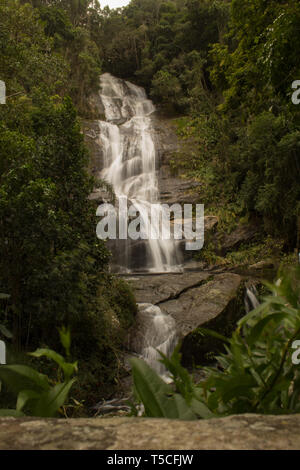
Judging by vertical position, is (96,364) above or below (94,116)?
below

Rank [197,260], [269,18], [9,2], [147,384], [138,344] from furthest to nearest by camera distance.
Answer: [197,260] → [9,2] → [138,344] → [269,18] → [147,384]

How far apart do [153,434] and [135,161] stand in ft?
63.4

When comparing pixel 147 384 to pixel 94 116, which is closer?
pixel 147 384

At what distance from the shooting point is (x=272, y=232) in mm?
14609

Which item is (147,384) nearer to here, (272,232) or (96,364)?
(96,364)

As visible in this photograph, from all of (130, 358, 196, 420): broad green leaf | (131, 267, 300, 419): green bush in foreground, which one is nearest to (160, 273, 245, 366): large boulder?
(131, 267, 300, 419): green bush in foreground

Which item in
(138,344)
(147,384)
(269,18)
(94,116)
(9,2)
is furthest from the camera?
(94,116)

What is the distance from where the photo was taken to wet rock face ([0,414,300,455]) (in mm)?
539

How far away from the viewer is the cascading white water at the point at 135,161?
13.8m

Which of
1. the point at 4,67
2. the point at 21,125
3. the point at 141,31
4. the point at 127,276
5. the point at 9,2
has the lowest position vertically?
the point at 127,276

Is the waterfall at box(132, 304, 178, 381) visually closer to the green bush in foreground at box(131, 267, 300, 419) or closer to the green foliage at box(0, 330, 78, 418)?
the green bush in foreground at box(131, 267, 300, 419)

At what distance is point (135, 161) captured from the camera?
19.3 metres

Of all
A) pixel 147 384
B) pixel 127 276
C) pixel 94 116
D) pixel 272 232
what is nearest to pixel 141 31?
pixel 94 116

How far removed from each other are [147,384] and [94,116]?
2396cm
